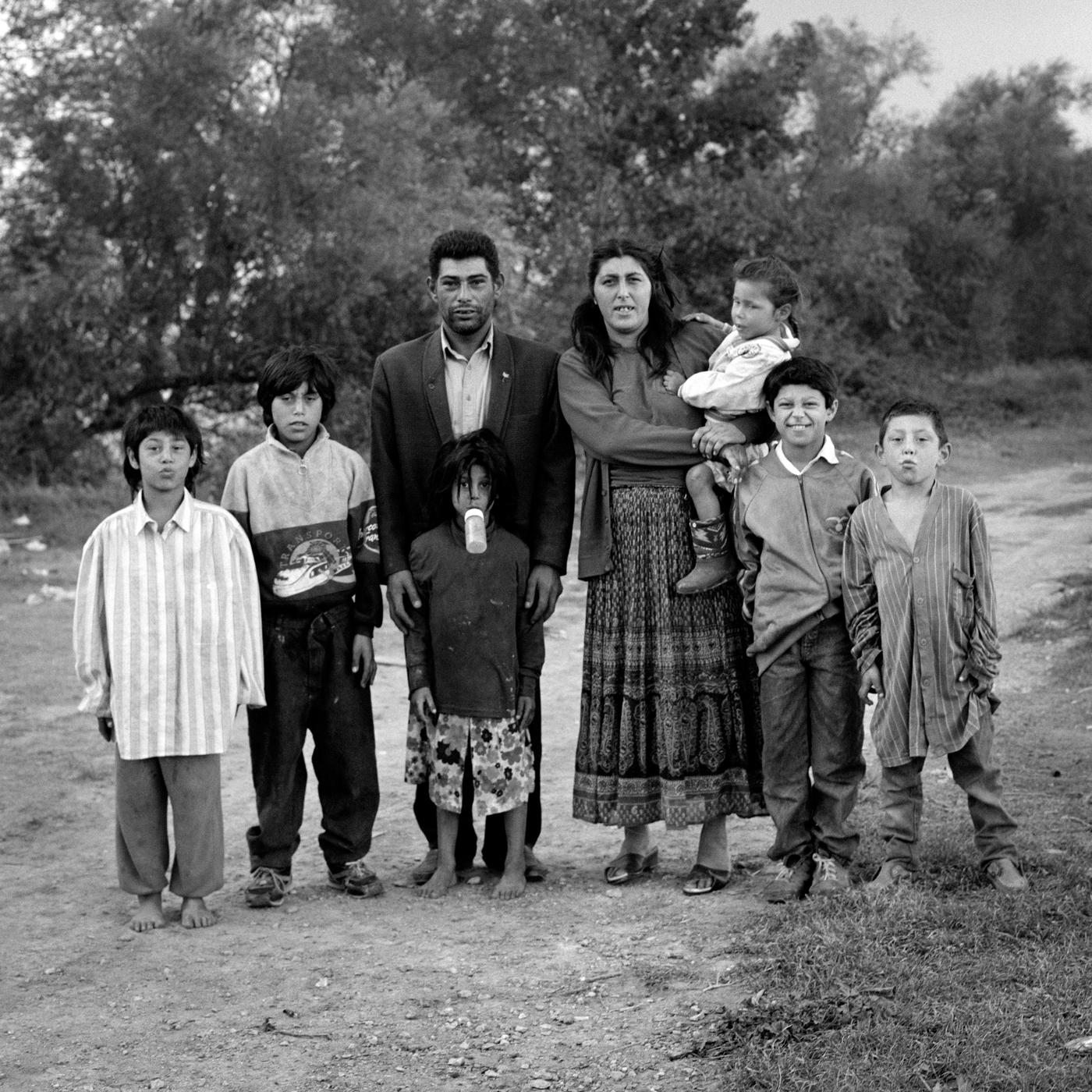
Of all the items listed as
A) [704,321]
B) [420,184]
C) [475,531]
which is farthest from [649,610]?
[420,184]

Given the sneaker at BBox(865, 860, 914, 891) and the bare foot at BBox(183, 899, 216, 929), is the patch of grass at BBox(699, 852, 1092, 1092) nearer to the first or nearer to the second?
the sneaker at BBox(865, 860, 914, 891)

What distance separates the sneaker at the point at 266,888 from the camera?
14.1 feet

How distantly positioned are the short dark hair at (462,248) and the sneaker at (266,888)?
1.90 metres

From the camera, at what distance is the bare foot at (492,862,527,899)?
169 inches

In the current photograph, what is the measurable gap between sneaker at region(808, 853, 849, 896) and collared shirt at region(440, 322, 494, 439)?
5.49ft

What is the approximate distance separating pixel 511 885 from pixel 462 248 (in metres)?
1.94

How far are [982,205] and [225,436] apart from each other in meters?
19.6

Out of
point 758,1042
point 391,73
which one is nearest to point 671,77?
point 391,73

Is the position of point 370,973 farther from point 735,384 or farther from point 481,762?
point 735,384

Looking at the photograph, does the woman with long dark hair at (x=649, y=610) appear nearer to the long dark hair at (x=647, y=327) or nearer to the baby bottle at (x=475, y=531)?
the long dark hair at (x=647, y=327)

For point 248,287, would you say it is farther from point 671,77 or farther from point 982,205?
point 982,205

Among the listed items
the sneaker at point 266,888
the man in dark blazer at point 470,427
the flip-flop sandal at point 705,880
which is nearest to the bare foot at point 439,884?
the sneaker at point 266,888

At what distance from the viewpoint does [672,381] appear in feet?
14.0

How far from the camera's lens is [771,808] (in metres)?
4.15
